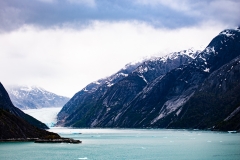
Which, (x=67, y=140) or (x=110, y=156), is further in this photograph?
(x=67, y=140)

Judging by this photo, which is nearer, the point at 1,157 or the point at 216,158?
the point at 216,158

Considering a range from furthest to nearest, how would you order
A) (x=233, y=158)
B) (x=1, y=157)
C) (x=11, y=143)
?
1. (x=11, y=143)
2. (x=1, y=157)
3. (x=233, y=158)

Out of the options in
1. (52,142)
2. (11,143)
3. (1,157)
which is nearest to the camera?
(1,157)

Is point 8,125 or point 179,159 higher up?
point 8,125

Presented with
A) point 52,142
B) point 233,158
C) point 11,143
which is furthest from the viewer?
point 52,142

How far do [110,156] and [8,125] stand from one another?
73146 mm

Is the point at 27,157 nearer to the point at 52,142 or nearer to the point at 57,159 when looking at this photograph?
the point at 57,159

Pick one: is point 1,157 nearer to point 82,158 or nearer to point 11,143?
point 82,158

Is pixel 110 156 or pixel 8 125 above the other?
pixel 8 125

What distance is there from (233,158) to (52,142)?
348 feet

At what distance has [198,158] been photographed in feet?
392

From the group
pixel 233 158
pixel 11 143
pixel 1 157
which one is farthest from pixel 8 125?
pixel 233 158

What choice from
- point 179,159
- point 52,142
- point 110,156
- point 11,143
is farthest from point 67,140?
point 179,159

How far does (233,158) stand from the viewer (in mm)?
115875
